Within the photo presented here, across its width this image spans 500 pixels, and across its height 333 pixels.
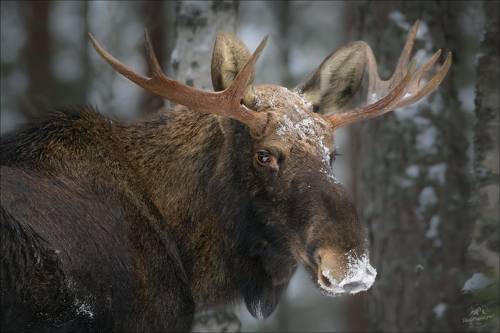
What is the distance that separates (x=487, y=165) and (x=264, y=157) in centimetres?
262

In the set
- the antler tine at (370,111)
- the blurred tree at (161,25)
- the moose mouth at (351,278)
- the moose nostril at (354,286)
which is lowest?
the moose nostril at (354,286)

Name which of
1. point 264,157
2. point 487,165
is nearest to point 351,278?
point 264,157

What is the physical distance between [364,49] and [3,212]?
9.90 feet

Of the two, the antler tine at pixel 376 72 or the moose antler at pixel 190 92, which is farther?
the antler tine at pixel 376 72

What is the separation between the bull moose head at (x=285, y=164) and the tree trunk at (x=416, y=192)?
172cm

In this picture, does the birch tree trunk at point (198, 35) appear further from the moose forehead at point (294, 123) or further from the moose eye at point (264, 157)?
the moose eye at point (264, 157)

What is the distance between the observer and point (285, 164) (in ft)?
16.3

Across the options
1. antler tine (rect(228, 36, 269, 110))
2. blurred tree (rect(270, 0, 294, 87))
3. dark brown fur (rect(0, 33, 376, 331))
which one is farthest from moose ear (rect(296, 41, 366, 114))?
blurred tree (rect(270, 0, 294, 87))

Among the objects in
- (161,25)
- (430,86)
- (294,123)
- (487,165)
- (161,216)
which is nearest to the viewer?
(294,123)

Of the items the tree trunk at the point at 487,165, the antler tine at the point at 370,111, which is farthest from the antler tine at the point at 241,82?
the tree trunk at the point at 487,165

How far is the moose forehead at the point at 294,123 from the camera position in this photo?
5062 millimetres

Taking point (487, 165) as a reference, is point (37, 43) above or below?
above

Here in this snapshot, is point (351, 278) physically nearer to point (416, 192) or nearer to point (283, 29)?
point (416, 192)

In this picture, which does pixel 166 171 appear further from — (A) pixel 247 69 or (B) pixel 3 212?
(B) pixel 3 212
